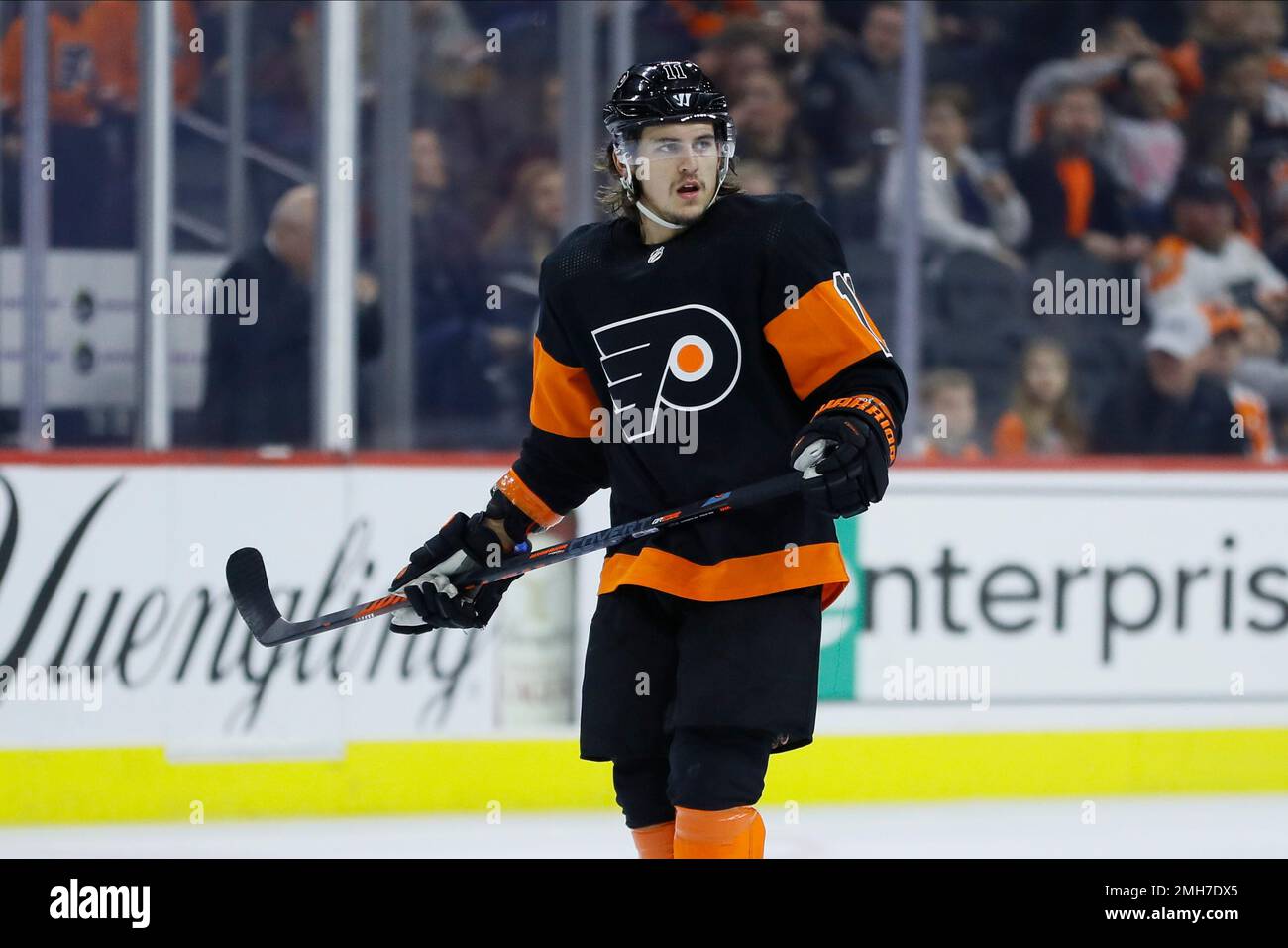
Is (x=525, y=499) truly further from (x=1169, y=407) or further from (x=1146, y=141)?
(x=1146, y=141)

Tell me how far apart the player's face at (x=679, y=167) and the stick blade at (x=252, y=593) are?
0.90 meters

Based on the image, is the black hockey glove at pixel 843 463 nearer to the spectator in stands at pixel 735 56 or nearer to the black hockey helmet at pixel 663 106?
the black hockey helmet at pixel 663 106

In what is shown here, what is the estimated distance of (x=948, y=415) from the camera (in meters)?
5.13

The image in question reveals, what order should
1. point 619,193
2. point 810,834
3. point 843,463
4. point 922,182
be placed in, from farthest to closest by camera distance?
point 922,182 < point 810,834 < point 619,193 < point 843,463

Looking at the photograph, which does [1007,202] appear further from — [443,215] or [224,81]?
[224,81]

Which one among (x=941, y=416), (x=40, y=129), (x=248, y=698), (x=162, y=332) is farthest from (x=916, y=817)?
(x=40, y=129)

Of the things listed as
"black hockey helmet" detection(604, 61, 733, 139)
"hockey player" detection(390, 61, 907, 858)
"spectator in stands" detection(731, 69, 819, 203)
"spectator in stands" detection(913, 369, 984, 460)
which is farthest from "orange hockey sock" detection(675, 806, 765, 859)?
"spectator in stands" detection(731, 69, 819, 203)

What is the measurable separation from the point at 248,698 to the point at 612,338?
90.1 inches

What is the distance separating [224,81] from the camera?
4660 millimetres


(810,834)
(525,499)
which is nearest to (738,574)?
(525,499)

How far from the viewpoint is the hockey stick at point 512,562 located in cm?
250

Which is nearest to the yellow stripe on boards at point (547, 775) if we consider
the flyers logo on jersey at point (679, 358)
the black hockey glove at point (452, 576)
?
the black hockey glove at point (452, 576)

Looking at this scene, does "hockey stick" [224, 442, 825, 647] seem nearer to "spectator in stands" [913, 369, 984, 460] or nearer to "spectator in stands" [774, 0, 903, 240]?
"spectator in stands" [913, 369, 984, 460]

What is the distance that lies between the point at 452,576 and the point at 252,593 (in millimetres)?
422
